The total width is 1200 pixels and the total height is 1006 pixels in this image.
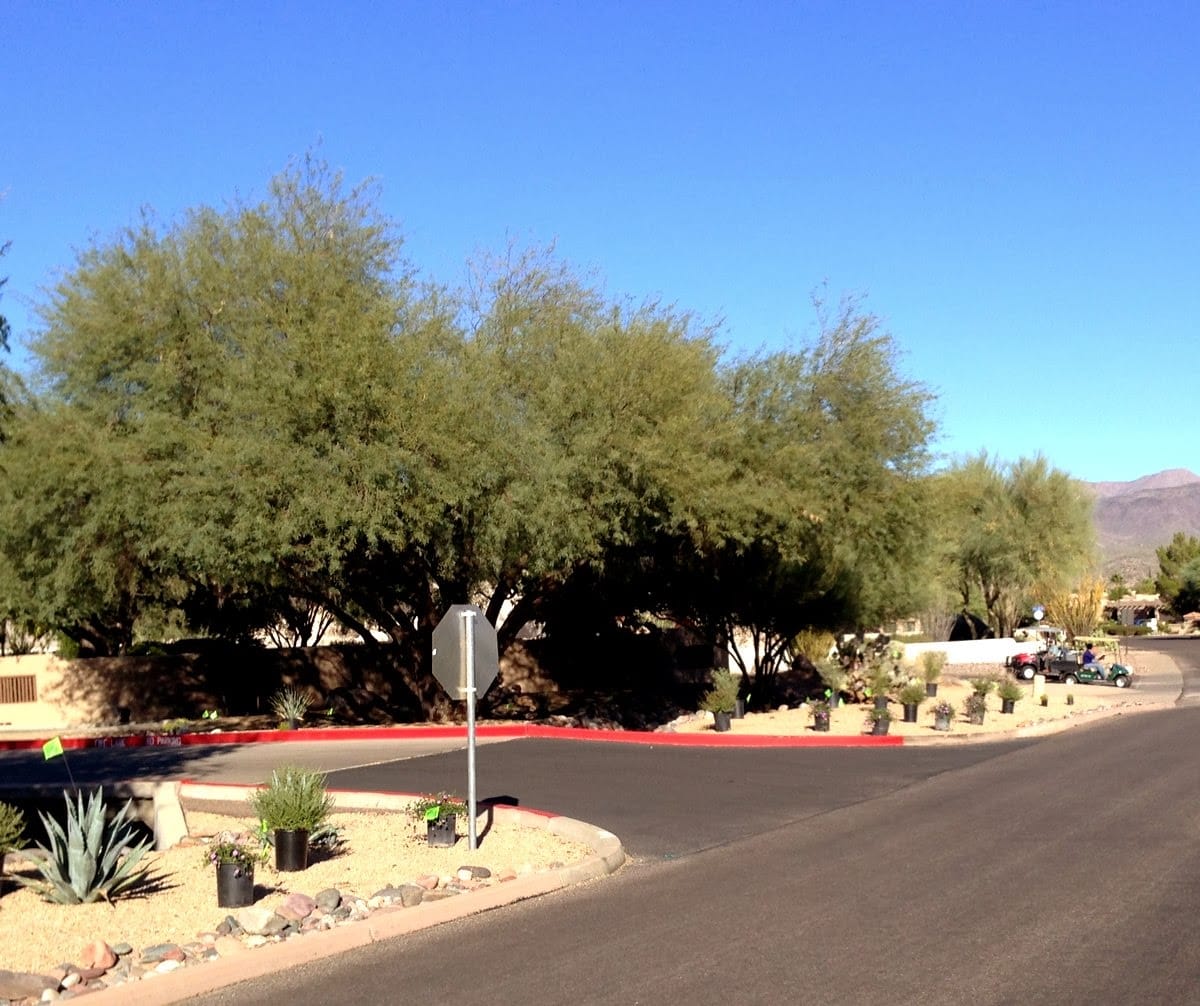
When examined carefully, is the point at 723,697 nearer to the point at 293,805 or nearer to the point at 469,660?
the point at 469,660

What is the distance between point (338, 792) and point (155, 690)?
887 inches

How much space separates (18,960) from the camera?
8.62 m

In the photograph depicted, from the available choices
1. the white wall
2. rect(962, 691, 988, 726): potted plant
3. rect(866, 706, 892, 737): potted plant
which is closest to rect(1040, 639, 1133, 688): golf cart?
the white wall

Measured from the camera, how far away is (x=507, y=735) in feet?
79.5

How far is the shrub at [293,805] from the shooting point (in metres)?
11.3

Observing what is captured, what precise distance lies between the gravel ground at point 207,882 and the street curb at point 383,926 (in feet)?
0.99

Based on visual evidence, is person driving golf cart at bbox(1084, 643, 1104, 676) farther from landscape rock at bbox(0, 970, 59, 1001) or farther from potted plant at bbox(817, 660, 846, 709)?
landscape rock at bbox(0, 970, 59, 1001)

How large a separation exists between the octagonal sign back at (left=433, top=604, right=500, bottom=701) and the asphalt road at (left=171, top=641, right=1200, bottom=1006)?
2266mm

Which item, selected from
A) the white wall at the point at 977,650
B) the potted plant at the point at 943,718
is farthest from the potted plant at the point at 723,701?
the white wall at the point at 977,650

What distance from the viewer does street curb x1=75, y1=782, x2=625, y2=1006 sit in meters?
8.01

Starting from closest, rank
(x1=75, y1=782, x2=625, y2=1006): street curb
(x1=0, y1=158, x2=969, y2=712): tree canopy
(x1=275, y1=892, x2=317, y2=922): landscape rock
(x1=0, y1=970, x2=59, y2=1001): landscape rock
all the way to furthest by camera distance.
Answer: (x1=0, y1=970, x2=59, y2=1001): landscape rock < (x1=75, y1=782, x2=625, y2=1006): street curb < (x1=275, y1=892, x2=317, y2=922): landscape rock < (x1=0, y1=158, x2=969, y2=712): tree canopy

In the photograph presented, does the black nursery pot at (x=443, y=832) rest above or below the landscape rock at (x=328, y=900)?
above

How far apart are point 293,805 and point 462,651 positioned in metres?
2.16

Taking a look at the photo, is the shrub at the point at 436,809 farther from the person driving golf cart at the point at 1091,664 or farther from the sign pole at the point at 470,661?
the person driving golf cart at the point at 1091,664
